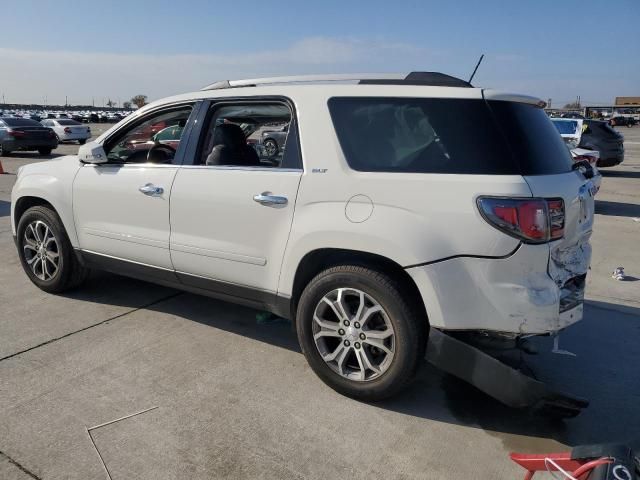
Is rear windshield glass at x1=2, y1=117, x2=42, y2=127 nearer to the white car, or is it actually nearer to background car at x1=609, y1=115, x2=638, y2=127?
the white car

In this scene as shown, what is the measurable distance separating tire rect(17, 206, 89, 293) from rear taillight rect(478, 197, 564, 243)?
11.7 ft

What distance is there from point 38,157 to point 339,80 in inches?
768

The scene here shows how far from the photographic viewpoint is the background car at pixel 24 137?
18875mm

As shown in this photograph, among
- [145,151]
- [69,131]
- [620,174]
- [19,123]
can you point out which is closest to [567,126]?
[620,174]

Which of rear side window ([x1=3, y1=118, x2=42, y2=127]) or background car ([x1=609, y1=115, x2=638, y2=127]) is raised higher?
Answer: rear side window ([x1=3, y1=118, x2=42, y2=127])

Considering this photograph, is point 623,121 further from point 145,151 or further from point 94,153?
point 94,153

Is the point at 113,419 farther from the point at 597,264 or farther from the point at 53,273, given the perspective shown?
the point at 597,264

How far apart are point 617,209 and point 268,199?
887 cm

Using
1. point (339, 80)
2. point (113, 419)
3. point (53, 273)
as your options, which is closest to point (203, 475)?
point (113, 419)

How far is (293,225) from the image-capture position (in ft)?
10.4

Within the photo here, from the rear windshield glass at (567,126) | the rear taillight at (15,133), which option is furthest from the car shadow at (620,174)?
the rear taillight at (15,133)

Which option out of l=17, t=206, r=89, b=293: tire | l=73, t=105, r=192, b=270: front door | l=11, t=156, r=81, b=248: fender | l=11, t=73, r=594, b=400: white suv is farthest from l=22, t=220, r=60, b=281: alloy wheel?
l=11, t=73, r=594, b=400: white suv

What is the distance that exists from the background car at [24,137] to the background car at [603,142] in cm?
1787

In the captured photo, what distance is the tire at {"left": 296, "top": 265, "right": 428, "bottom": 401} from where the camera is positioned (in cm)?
287
